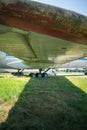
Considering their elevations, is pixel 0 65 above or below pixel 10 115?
above

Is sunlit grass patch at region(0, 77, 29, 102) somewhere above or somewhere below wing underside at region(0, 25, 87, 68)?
below

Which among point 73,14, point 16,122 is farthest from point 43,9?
point 16,122

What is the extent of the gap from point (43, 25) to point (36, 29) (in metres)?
0.07

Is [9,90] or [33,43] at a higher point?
[33,43]

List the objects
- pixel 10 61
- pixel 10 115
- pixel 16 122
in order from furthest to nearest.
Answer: pixel 10 61 < pixel 10 115 < pixel 16 122

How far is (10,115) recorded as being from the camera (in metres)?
4.80

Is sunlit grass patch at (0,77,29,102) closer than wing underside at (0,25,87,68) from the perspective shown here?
No

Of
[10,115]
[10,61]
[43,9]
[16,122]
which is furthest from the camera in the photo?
[10,61]

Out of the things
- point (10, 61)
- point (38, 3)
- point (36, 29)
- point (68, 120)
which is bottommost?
point (68, 120)

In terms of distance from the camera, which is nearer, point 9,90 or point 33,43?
point 33,43

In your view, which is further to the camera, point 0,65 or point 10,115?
point 0,65

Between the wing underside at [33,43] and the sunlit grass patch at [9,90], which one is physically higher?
the wing underside at [33,43]

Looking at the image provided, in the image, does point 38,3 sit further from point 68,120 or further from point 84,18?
point 68,120

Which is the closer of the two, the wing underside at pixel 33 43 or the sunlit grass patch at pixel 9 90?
the wing underside at pixel 33 43
